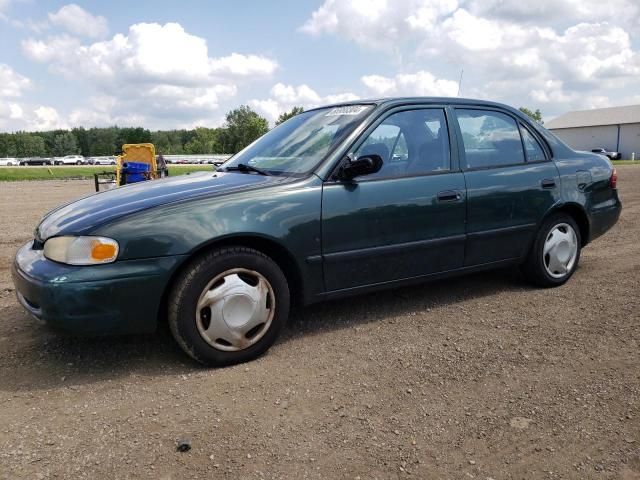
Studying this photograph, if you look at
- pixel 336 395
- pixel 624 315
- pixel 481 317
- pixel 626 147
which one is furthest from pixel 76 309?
pixel 626 147

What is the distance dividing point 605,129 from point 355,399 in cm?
7562

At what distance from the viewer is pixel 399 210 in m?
3.64

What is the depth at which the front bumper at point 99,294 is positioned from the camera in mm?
2812

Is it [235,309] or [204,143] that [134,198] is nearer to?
[235,309]

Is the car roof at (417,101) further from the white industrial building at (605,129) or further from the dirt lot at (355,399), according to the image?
the white industrial building at (605,129)

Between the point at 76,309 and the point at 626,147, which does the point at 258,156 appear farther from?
the point at 626,147

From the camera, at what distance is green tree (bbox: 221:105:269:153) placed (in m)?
83.9

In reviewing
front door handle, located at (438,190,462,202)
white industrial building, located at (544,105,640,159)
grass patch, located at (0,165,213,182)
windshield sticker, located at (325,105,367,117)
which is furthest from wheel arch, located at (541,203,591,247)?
white industrial building, located at (544,105,640,159)

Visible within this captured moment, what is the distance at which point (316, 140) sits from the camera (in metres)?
3.78

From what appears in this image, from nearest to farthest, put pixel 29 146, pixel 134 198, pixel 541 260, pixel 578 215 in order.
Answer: pixel 134 198
pixel 541 260
pixel 578 215
pixel 29 146

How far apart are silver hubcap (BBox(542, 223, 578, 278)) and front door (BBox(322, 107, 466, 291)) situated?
105 cm

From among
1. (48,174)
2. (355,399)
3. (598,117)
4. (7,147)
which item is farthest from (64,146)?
(355,399)

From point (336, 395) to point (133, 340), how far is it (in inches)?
59.6

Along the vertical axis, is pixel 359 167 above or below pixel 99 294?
above
